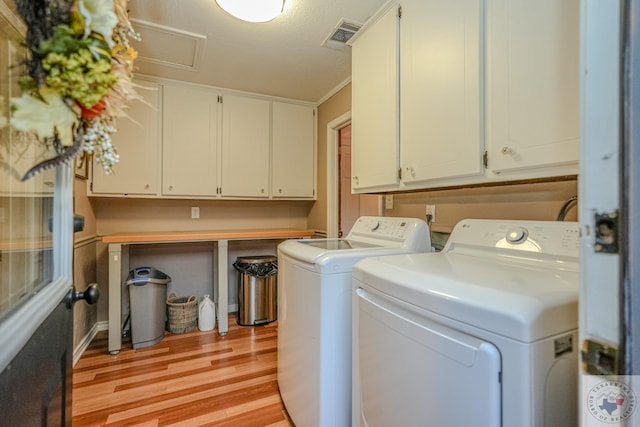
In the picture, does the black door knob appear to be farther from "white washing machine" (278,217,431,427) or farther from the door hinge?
the door hinge

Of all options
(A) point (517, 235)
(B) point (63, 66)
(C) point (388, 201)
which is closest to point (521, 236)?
(A) point (517, 235)

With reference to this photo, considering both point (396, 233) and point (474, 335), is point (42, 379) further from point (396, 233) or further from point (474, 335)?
point (396, 233)

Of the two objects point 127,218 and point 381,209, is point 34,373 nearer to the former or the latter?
point 381,209

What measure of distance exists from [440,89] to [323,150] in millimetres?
1907

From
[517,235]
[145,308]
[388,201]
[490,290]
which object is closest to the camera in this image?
[490,290]

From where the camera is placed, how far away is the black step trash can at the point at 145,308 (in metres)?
2.41

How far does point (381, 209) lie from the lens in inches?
92.6

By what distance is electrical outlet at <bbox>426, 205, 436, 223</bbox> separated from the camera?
6.11ft

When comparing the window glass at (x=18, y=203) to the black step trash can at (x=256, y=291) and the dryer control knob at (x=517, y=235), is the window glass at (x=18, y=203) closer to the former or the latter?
the dryer control knob at (x=517, y=235)

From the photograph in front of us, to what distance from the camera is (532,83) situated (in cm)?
103

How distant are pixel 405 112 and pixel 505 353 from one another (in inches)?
50.4

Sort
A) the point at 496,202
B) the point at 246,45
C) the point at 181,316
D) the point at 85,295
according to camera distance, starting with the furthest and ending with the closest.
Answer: the point at 181,316
the point at 246,45
the point at 496,202
the point at 85,295

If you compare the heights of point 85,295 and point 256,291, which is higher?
point 85,295

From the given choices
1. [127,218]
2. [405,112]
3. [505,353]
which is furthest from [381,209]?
[127,218]
